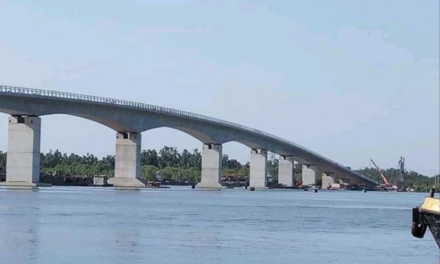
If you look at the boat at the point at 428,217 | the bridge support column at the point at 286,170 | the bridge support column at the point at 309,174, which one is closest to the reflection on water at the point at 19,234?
the boat at the point at 428,217

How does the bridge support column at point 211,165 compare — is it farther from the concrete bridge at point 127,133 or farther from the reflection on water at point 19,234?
the reflection on water at point 19,234

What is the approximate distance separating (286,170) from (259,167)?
794 inches

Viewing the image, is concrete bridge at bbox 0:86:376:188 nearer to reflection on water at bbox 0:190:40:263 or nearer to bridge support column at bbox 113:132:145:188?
bridge support column at bbox 113:132:145:188

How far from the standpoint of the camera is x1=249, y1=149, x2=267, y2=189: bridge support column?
525 feet

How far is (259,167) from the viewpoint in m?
160

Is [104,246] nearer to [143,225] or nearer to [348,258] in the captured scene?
[348,258]

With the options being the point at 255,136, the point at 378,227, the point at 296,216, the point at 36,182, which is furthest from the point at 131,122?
the point at 378,227

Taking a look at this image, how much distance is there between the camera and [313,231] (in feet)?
161

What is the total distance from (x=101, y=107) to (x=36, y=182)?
1282 cm

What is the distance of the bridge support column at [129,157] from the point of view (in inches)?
4948

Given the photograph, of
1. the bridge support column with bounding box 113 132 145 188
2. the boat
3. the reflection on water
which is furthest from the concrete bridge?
the boat

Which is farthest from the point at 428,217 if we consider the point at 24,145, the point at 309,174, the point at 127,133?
the point at 309,174

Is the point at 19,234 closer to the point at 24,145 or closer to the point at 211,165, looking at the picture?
the point at 24,145

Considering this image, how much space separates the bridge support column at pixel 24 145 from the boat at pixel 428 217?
79405mm
